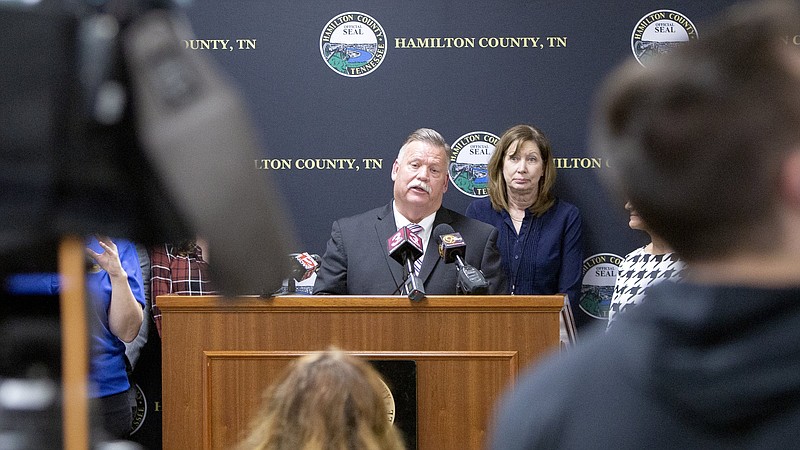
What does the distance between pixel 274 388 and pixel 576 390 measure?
5.38 feet

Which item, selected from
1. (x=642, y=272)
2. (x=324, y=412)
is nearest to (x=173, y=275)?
(x=642, y=272)

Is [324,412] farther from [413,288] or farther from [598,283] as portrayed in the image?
[598,283]

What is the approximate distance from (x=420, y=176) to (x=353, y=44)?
1.83 metres

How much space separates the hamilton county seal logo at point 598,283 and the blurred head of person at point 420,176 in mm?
1634

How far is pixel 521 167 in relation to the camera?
5746mm

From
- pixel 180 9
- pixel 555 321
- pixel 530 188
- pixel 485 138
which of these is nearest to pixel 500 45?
pixel 485 138

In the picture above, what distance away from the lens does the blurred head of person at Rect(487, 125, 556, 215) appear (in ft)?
18.8

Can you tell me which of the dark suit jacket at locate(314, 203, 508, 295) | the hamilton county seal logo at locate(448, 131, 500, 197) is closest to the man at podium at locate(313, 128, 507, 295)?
the dark suit jacket at locate(314, 203, 508, 295)

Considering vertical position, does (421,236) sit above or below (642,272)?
above

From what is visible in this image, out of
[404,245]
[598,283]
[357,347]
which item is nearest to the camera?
[404,245]

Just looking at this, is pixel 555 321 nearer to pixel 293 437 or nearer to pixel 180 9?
pixel 293 437

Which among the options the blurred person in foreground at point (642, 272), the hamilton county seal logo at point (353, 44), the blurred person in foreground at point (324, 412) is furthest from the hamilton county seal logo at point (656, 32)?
the blurred person in foreground at point (324, 412)

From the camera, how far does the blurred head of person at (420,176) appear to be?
4703mm

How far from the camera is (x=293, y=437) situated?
2389 mm
